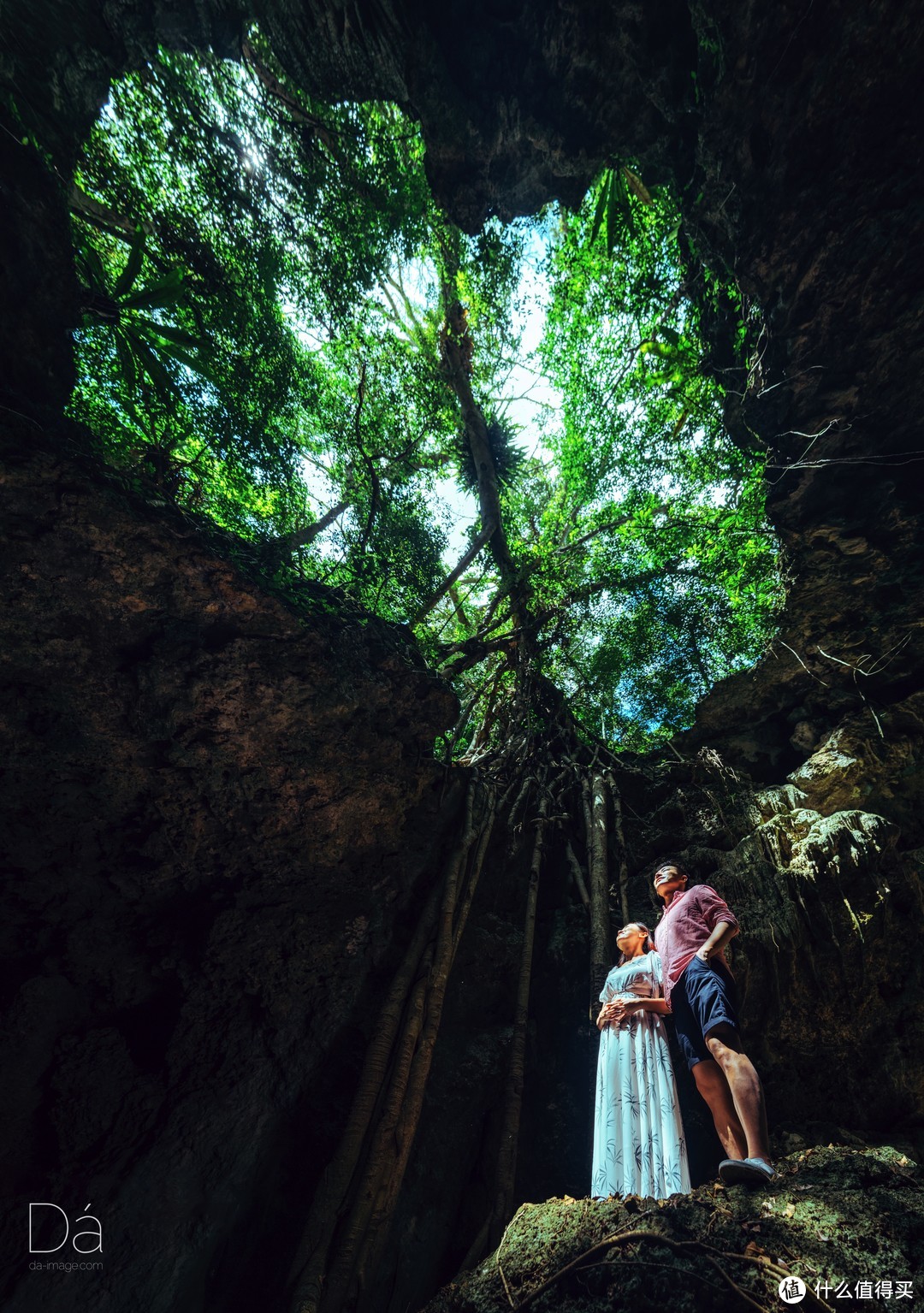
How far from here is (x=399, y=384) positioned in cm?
755

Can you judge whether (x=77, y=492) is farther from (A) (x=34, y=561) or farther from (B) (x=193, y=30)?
(B) (x=193, y=30)

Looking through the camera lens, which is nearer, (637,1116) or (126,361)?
(637,1116)

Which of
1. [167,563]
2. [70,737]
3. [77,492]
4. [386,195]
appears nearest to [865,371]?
[386,195]

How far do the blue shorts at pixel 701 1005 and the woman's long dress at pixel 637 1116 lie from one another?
139 millimetres

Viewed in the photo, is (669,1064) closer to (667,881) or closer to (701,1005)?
(701,1005)

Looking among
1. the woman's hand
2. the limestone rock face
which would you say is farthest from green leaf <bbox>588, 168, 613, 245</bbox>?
the woman's hand

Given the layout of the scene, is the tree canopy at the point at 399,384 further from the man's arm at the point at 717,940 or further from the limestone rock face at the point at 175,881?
the man's arm at the point at 717,940

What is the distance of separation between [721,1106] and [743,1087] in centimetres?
39

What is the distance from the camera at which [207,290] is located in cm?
546

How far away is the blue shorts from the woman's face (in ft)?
1.78

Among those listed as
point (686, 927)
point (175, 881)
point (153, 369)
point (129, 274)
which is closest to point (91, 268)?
point (129, 274)

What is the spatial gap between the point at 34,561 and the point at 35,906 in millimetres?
2339

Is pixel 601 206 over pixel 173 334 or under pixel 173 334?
over

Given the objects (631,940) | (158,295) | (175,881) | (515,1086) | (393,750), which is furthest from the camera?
(158,295)
